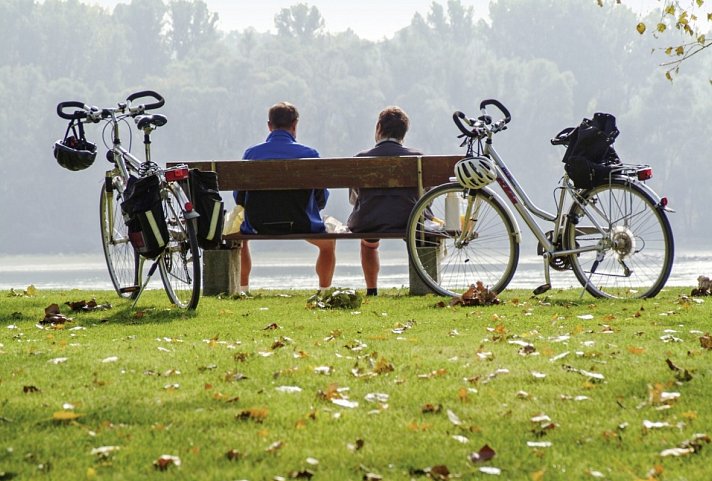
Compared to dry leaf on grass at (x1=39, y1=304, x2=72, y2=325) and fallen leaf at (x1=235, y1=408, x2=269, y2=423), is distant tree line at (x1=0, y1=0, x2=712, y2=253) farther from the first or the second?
fallen leaf at (x1=235, y1=408, x2=269, y2=423)

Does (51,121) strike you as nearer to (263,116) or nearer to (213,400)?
(263,116)

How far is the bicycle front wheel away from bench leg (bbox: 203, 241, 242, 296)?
1210 mm

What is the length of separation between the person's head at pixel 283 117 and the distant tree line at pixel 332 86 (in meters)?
77.9

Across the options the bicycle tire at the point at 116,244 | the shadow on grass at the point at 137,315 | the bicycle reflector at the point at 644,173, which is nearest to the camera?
the shadow on grass at the point at 137,315

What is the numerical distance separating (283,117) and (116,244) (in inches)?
67.7

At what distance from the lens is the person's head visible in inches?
390

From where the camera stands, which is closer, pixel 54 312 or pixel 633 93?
pixel 54 312

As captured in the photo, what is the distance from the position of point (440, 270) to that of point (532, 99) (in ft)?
305

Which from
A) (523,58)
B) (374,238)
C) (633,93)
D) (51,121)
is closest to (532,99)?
(633,93)

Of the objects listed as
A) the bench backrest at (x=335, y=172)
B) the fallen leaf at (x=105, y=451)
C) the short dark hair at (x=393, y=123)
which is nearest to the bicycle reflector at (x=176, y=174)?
the bench backrest at (x=335, y=172)

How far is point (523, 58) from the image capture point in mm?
120688

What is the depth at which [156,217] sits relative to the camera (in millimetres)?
8016

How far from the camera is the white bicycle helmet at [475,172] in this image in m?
8.47

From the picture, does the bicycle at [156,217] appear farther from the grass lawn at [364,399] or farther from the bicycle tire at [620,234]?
the bicycle tire at [620,234]
